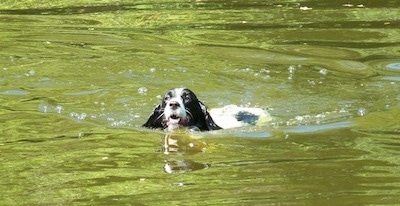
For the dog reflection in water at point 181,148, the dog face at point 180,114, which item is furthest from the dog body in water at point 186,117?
the dog reflection in water at point 181,148

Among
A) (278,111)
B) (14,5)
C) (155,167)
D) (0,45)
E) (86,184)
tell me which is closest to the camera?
(86,184)

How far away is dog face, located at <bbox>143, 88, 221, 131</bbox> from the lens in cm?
935

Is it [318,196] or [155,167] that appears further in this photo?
[155,167]

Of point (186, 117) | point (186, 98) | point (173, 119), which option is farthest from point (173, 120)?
point (186, 98)

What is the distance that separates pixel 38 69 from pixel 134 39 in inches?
85.6

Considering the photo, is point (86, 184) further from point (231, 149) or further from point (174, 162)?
point (231, 149)

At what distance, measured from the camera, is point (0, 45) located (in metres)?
13.6

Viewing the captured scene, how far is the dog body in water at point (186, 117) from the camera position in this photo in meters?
9.36

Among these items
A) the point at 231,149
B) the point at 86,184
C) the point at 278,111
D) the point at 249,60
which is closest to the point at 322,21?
the point at 249,60

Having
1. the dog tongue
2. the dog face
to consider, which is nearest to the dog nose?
the dog face

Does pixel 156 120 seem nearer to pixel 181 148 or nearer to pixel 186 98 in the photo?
pixel 186 98

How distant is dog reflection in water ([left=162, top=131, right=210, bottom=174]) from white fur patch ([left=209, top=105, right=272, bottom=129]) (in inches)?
24.9

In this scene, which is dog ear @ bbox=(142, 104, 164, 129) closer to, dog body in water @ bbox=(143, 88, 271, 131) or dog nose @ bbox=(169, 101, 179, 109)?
dog body in water @ bbox=(143, 88, 271, 131)

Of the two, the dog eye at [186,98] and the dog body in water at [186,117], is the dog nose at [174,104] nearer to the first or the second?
the dog body in water at [186,117]
